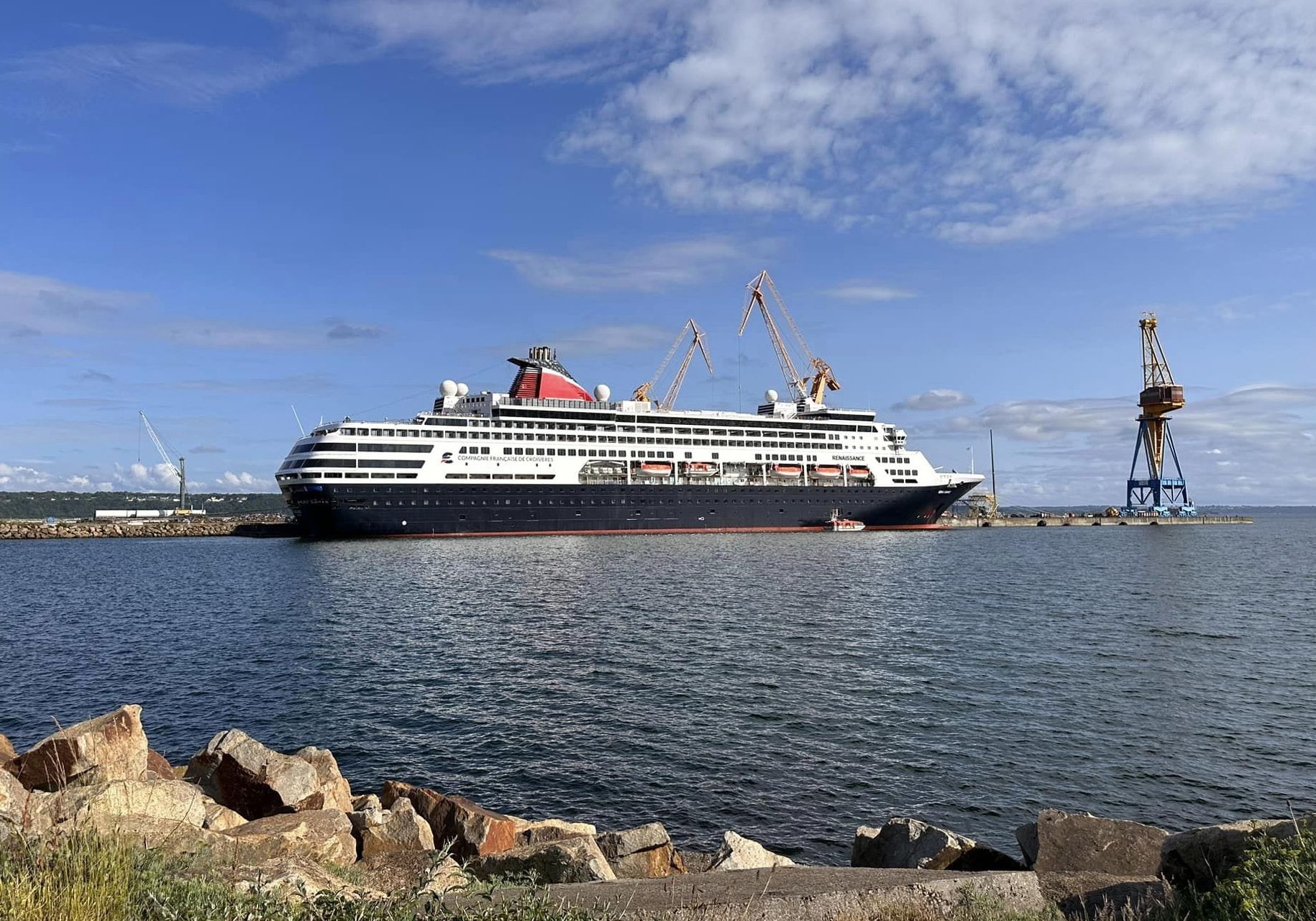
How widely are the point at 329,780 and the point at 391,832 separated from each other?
7.07 feet

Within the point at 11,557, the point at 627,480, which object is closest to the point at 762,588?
the point at 627,480

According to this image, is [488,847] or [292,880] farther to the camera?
[488,847]

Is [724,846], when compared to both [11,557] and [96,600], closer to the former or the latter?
[96,600]

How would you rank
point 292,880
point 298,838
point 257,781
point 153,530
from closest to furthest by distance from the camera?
point 292,880 < point 298,838 < point 257,781 < point 153,530

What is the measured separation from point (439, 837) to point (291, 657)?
1515 cm

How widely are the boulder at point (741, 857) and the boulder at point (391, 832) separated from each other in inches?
141

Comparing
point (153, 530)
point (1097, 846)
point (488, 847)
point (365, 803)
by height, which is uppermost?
point (153, 530)

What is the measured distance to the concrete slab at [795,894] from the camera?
5871 mm

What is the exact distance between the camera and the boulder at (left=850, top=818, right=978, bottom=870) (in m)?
8.29

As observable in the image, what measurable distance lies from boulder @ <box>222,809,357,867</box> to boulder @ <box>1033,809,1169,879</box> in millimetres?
7570

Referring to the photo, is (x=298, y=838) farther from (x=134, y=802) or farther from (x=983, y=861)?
(x=983, y=861)

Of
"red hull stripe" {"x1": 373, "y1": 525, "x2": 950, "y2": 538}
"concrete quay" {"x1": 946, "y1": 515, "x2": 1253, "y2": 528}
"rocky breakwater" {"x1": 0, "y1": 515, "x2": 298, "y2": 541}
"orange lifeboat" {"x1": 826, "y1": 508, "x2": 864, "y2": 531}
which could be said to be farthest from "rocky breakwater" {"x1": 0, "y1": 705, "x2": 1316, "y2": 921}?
"concrete quay" {"x1": 946, "y1": 515, "x2": 1253, "y2": 528}

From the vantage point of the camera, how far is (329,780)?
37.2 ft

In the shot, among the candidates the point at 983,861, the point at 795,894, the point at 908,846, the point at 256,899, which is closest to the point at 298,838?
the point at 256,899
